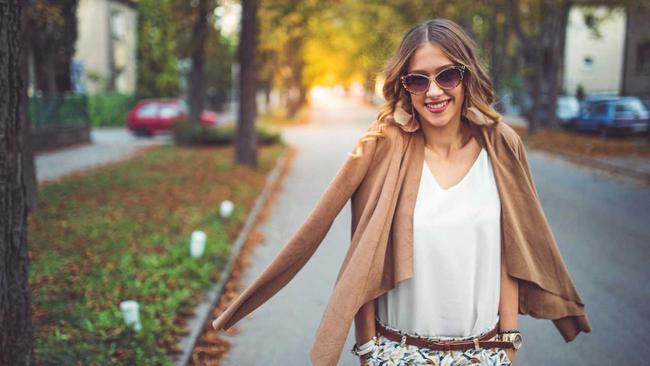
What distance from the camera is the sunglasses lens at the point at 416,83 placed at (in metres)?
2.20

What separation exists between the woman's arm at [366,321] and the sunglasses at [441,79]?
77 centimetres

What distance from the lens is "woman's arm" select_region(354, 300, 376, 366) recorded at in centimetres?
219

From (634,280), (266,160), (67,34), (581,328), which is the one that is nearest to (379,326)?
(581,328)

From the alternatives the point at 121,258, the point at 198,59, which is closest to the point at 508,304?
the point at 121,258

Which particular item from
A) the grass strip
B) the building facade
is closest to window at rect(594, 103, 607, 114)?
the grass strip

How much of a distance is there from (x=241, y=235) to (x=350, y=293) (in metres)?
6.67

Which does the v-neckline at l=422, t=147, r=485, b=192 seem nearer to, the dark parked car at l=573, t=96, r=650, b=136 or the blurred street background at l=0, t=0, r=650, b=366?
the blurred street background at l=0, t=0, r=650, b=366

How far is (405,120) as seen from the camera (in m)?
2.23

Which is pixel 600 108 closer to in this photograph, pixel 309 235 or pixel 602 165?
pixel 602 165

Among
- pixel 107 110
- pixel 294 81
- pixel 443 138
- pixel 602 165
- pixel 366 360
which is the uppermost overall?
pixel 294 81

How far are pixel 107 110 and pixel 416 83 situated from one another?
3563cm

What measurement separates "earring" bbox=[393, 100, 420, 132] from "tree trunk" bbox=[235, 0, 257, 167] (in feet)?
43.4

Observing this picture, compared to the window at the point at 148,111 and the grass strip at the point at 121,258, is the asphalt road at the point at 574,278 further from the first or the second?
the window at the point at 148,111

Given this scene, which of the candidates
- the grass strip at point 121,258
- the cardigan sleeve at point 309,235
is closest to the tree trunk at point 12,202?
the grass strip at point 121,258
